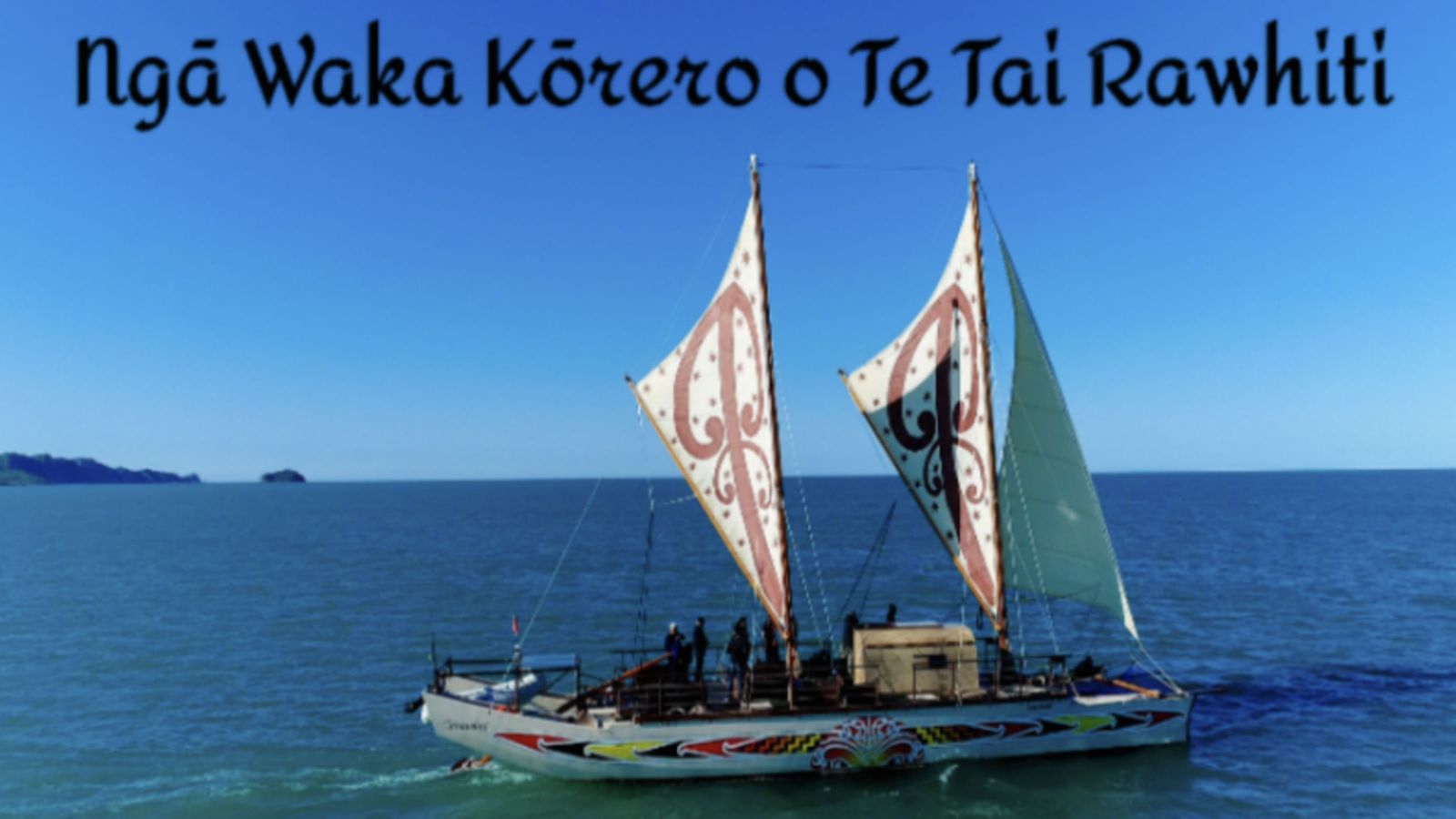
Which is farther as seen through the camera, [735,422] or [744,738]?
[735,422]

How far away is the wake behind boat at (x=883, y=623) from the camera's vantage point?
23.1 metres

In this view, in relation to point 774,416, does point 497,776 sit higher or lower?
lower

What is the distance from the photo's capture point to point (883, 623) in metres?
25.4

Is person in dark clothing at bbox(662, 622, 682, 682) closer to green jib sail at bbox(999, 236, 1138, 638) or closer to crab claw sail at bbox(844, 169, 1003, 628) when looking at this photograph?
crab claw sail at bbox(844, 169, 1003, 628)

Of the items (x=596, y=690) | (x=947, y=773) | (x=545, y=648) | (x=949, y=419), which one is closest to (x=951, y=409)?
(x=949, y=419)

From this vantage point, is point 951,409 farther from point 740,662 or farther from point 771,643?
point 740,662

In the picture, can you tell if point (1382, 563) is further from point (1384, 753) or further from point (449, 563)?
point (449, 563)

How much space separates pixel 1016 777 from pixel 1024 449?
894 centimetres

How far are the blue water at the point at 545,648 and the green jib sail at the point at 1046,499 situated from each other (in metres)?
4.84

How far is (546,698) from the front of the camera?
984 inches

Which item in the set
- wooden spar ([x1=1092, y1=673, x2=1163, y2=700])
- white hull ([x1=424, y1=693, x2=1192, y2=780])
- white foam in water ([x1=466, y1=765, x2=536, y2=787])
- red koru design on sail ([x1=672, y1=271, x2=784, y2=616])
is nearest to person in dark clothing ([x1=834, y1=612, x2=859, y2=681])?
white hull ([x1=424, y1=693, x2=1192, y2=780])

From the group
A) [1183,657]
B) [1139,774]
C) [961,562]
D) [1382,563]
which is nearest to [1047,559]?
[961,562]

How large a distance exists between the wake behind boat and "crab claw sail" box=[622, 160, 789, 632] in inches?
1.9

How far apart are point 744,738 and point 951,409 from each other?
1059 cm
